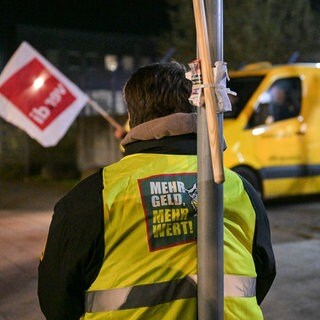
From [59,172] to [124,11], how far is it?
53.2ft

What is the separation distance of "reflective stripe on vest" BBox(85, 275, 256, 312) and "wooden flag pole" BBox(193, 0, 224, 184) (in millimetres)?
351

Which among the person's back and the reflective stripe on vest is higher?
the person's back

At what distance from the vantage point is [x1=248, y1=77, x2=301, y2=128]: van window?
31.9ft

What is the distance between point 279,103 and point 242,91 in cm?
63

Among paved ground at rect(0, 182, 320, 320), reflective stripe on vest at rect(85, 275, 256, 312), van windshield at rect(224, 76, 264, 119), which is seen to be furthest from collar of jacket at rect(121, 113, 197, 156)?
van windshield at rect(224, 76, 264, 119)

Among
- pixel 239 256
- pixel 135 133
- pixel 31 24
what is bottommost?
pixel 239 256

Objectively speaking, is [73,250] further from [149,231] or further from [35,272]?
[35,272]

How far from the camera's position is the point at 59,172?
16578mm

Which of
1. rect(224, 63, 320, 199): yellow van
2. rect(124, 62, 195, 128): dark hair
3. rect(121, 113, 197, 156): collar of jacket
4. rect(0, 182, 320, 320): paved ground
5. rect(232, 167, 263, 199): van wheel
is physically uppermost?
rect(124, 62, 195, 128): dark hair

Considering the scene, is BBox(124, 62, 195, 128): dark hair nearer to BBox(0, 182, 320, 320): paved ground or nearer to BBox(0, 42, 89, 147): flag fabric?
BBox(0, 182, 320, 320): paved ground

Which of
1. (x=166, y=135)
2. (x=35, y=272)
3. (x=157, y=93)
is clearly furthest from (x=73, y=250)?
(x=35, y=272)

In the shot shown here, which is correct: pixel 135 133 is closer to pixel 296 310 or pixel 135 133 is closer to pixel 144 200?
pixel 144 200

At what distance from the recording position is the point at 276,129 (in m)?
9.73

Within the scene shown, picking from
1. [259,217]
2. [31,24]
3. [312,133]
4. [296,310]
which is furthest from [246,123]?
[31,24]
